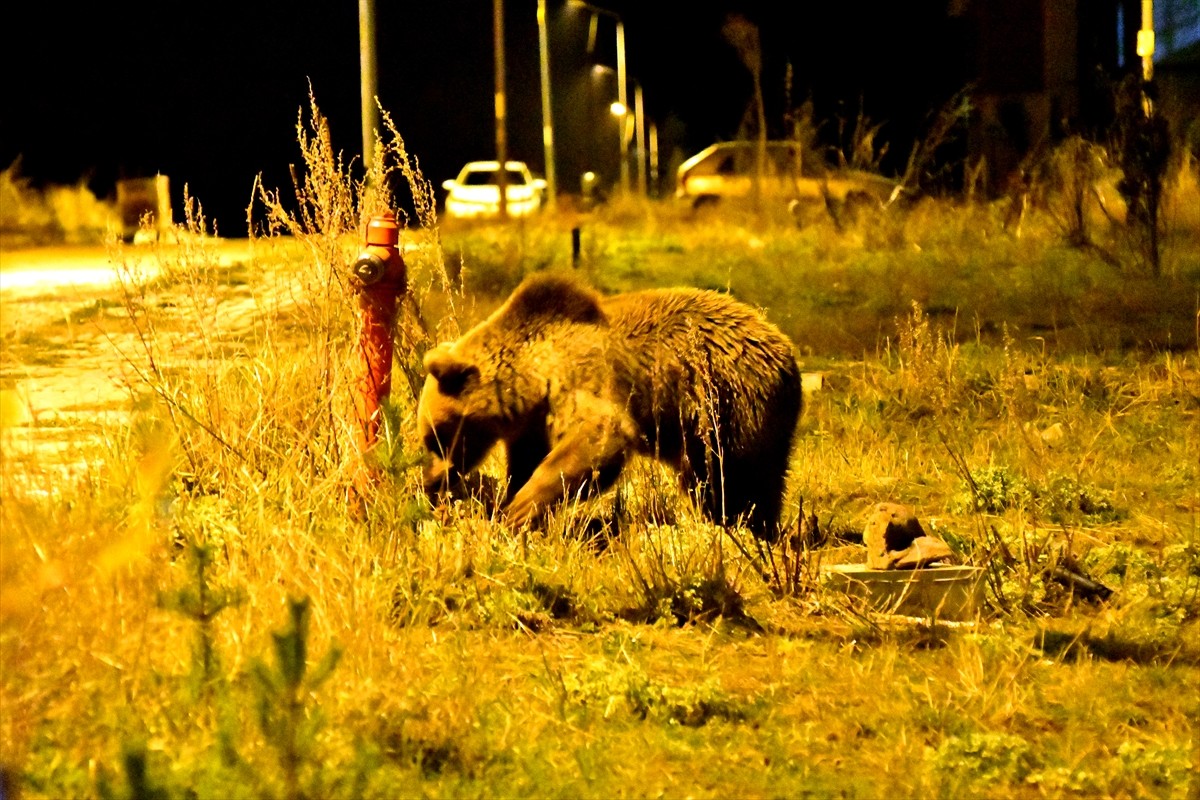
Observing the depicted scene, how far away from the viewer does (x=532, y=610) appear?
5.43 m

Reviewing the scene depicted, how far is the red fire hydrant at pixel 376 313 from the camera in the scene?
6.28 metres

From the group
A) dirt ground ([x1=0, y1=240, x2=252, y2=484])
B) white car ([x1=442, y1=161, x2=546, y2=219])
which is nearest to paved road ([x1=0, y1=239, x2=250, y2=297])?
dirt ground ([x1=0, y1=240, x2=252, y2=484])

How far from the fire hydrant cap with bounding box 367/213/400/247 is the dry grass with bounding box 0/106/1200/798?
1.39 feet

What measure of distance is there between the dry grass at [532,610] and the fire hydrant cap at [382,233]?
425 millimetres

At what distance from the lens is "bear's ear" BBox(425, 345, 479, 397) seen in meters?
6.49

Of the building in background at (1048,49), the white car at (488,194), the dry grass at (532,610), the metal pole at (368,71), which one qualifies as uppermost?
the building in background at (1048,49)

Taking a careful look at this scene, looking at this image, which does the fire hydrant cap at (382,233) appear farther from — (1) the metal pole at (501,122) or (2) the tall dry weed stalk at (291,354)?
(1) the metal pole at (501,122)

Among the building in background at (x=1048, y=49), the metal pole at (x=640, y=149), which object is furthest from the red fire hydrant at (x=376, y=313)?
the building in background at (x=1048, y=49)

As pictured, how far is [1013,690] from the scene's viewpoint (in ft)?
15.2

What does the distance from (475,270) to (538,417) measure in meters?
9.93

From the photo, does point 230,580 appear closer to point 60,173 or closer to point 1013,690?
point 1013,690

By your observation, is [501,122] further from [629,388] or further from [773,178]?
[629,388]

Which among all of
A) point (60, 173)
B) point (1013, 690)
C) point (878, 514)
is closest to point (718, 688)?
point (1013, 690)

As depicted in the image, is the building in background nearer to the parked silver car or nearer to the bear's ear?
the parked silver car
